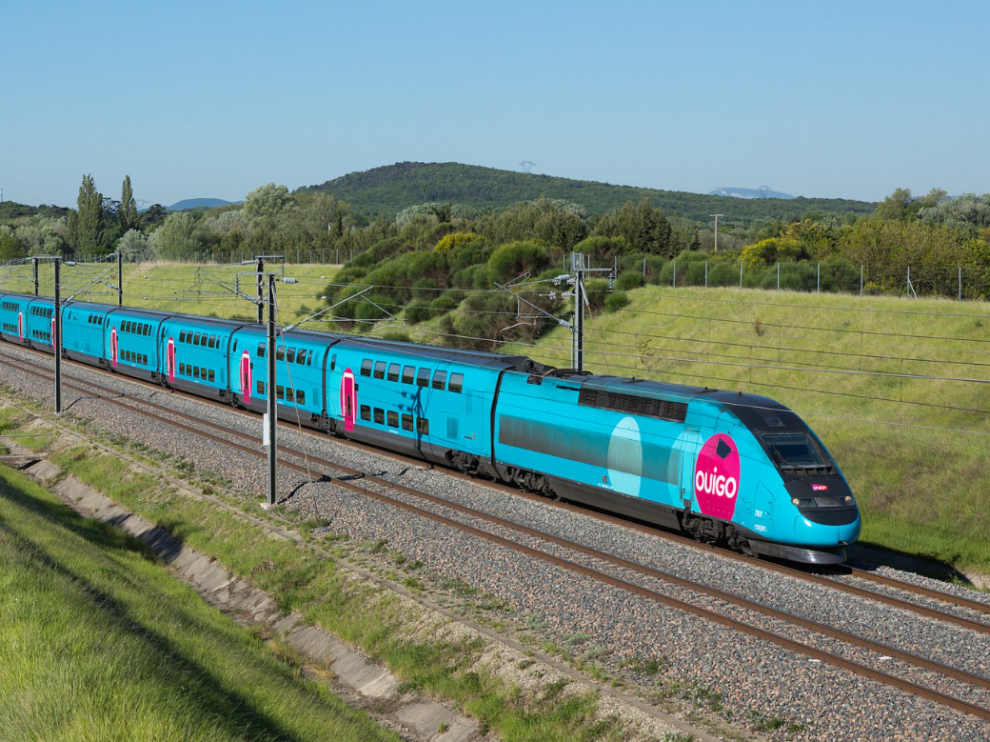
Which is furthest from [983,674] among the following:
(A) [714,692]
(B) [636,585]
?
(B) [636,585]

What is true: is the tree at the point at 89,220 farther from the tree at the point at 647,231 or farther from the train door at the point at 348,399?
the train door at the point at 348,399

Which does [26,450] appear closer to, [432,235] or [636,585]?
[636,585]

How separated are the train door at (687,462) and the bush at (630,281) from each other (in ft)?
138

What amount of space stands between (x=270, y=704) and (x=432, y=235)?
79.2 metres

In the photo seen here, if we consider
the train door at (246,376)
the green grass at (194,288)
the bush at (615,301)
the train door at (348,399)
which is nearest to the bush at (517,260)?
the bush at (615,301)

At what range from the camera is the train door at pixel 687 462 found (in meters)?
21.0

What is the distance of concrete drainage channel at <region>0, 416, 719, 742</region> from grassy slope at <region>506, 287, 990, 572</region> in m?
14.5

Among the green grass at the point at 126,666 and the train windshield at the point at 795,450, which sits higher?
the train windshield at the point at 795,450

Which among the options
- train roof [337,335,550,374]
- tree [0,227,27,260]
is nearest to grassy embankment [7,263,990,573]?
train roof [337,335,550,374]

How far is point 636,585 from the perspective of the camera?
18.9 m

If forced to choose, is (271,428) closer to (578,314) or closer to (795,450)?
(578,314)

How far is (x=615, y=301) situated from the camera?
2352 inches

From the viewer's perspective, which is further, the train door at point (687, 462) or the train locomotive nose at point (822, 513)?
the train door at point (687, 462)

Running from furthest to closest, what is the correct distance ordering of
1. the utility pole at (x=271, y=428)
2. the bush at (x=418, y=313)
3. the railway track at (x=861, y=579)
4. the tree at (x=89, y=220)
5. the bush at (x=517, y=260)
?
1. the tree at (x=89, y=220)
2. the bush at (x=517, y=260)
3. the bush at (x=418, y=313)
4. the utility pole at (x=271, y=428)
5. the railway track at (x=861, y=579)
